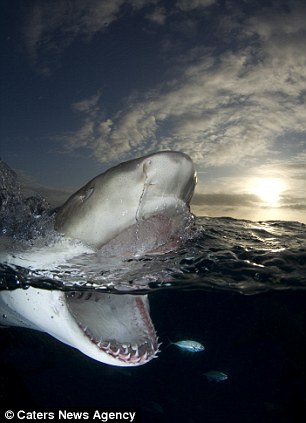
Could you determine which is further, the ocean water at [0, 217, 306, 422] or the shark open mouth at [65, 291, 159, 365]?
the ocean water at [0, 217, 306, 422]

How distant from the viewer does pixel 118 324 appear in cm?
354

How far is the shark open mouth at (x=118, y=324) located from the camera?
2.90 metres

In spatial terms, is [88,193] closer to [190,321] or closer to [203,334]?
[190,321]

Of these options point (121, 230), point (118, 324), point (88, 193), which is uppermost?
point (88, 193)

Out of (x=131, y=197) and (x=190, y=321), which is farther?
(x=190, y=321)

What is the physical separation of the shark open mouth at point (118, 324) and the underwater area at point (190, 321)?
0.19 meters

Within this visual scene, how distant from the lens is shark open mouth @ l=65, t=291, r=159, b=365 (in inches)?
114

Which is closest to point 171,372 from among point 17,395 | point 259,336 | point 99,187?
point 259,336

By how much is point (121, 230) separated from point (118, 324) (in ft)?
4.92

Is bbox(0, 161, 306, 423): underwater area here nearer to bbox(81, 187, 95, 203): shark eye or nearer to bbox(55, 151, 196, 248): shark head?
bbox(55, 151, 196, 248): shark head

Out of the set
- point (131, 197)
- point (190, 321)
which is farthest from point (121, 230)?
point (190, 321)

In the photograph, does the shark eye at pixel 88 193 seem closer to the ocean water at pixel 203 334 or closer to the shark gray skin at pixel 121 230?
the shark gray skin at pixel 121 230

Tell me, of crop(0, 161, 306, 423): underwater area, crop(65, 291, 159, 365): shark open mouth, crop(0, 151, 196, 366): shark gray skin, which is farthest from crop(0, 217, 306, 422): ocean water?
crop(0, 151, 196, 366): shark gray skin

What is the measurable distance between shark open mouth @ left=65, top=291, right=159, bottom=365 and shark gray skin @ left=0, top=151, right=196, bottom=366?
0.4 inches
